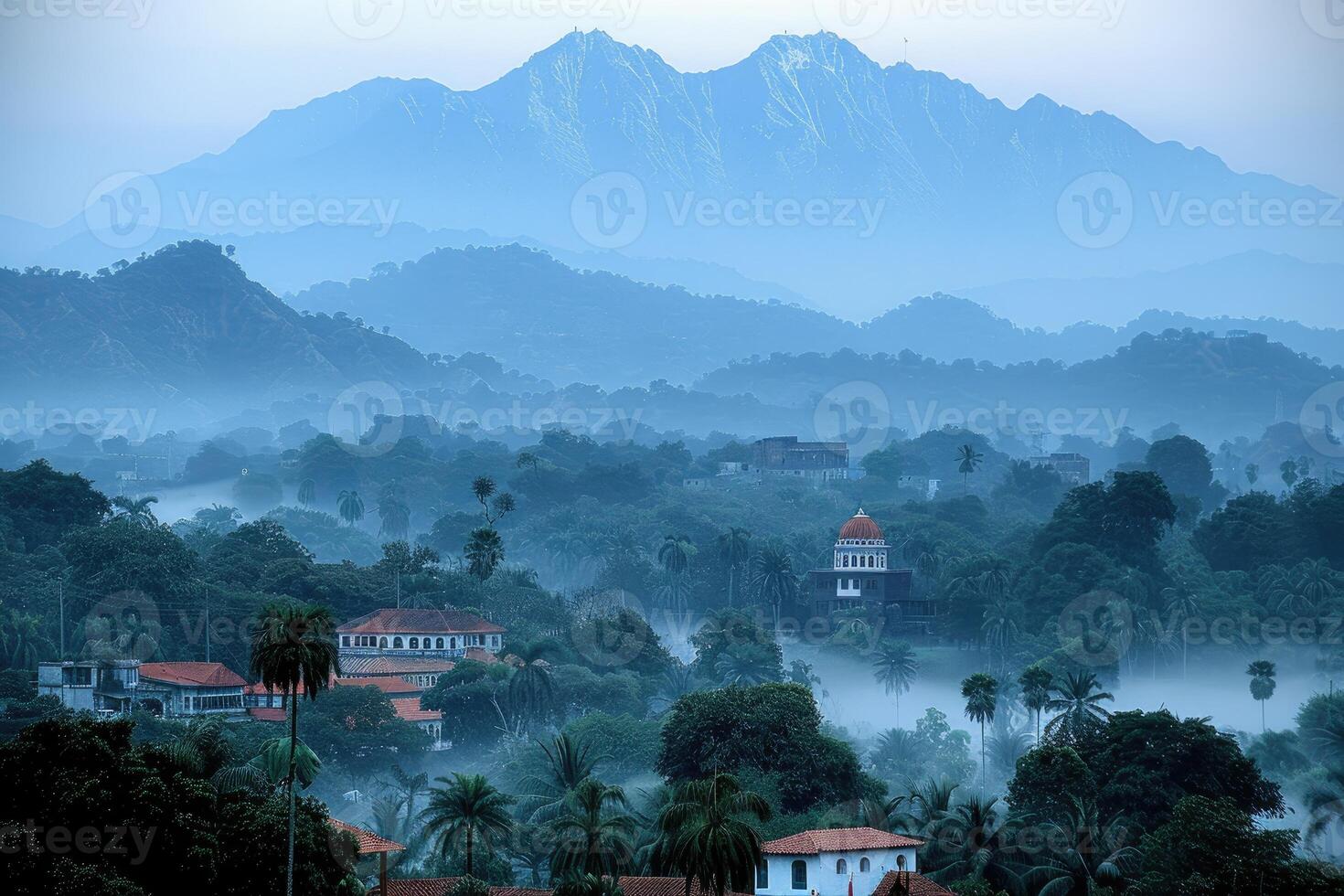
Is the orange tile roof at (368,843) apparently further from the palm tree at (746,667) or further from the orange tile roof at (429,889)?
the palm tree at (746,667)

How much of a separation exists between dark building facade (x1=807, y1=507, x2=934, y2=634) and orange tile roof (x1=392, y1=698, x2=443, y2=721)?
4386cm

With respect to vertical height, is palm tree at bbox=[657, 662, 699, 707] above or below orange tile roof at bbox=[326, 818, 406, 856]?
above

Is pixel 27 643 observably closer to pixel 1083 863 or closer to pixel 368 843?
pixel 368 843

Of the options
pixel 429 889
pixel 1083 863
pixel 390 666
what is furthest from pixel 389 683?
pixel 1083 863

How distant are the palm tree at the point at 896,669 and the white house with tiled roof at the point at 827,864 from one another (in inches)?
2729

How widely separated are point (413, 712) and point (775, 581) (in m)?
52.7

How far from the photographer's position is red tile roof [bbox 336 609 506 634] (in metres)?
127

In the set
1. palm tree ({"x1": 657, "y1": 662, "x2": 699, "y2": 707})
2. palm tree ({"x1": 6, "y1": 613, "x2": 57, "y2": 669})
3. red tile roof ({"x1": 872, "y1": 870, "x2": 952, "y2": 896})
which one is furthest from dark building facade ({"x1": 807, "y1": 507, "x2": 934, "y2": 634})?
red tile roof ({"x1": 872, "y1": 870, "x2": 952, "y2": 896})

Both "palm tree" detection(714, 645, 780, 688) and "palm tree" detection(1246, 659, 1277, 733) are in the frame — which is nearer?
"palm tree" detection(1246, 659, 1277, 733)

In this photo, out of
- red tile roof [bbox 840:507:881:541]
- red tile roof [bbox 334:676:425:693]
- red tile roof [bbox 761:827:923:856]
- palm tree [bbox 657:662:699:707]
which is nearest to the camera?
red tile roof [bbox 761:827:923:856]

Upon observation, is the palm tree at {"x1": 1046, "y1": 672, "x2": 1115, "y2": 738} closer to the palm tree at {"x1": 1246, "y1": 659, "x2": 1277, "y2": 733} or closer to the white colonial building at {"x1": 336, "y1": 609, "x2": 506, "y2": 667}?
the palm tree at {"x1": 1246, "y1": 659, "x2": 1277, "y2": 733}

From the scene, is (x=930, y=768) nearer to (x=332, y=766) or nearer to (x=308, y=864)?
(x=332, y=766)

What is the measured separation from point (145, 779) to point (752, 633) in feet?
281

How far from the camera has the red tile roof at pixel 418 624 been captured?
416ft
